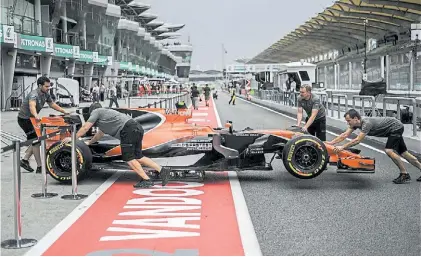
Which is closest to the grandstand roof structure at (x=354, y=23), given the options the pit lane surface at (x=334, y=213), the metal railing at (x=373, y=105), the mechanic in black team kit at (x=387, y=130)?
the metal railing at (x=373, y=105)

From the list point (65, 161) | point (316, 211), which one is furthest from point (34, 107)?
point (316, 211)

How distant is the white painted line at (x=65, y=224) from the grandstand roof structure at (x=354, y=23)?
20.5 m

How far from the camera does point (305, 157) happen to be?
9469 mm

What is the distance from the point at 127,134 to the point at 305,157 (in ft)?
9.34

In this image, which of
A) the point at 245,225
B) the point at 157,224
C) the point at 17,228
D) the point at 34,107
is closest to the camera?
the point at 17,228

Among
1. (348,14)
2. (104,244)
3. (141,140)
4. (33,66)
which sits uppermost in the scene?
(348,14)

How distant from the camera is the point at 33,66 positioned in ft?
131

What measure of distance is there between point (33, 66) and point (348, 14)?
823 inches

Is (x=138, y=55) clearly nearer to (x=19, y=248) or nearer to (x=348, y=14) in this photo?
(x=348, y=14)

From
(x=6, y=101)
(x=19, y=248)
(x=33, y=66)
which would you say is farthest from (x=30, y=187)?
(x=33, y=66)

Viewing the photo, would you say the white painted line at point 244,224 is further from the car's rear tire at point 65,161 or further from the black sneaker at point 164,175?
the car's rear tire at point 65,161

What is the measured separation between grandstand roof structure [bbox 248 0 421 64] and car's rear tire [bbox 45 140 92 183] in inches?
791

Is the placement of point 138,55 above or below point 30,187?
above

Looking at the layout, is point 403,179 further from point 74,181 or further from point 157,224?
point 74,181
